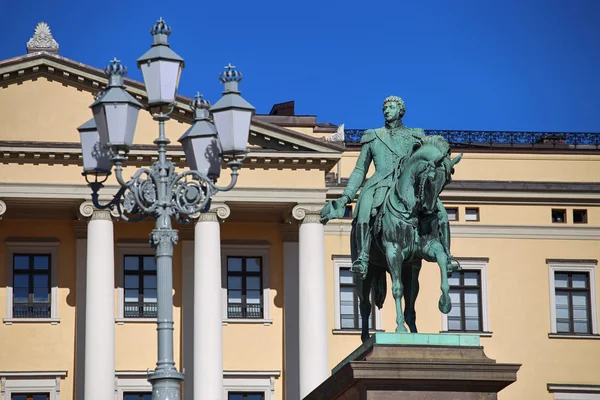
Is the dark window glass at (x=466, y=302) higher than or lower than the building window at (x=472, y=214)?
lower

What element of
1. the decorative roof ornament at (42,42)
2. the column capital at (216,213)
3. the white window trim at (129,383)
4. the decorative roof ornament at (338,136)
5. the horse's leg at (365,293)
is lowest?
the white window trim at (129,383)

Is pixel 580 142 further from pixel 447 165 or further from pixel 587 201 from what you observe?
pixel 447 165

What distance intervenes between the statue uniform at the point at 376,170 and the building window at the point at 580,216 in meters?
27.4

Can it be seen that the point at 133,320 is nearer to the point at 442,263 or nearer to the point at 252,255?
the point at 252,255

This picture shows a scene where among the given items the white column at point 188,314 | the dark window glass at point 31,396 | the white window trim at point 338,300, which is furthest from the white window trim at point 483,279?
the dark window glass at point 31,396

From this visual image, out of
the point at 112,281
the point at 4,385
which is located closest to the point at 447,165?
the point at 112,281

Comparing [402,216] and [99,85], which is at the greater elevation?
[99,85]

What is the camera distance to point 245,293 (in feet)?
158

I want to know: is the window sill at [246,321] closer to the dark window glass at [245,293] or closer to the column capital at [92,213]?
the dark window glass at [245,293]

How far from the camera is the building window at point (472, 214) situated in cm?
4984

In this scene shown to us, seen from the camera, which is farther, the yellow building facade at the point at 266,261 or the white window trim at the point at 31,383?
the white window trim at the point at 31,383

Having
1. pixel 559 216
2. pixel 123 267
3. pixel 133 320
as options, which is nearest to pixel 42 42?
pixel 123 267

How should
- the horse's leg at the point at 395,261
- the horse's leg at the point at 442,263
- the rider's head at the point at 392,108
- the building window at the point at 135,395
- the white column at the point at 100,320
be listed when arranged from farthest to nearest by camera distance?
the building window at the point at 135,395, the white column at the point at 100,320, the rider's head at the point at 392,108, the horse's leg at the point at 395,261, the horse's leg at the point at 442,263

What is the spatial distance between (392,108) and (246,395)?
2522 cm
